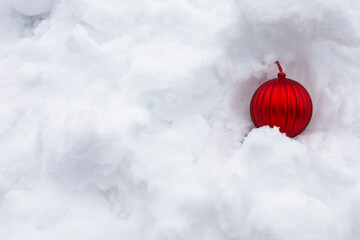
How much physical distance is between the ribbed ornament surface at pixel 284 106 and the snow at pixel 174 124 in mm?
79

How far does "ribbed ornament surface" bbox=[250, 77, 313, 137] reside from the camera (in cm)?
123

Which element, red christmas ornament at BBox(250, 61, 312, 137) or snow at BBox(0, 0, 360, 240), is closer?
snow at BBox(0, 0, 360, 240)

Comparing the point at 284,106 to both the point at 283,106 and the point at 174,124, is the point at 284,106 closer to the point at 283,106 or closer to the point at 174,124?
the point at 283,106

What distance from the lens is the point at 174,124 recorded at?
1269 millimetres

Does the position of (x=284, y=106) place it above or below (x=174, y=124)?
above

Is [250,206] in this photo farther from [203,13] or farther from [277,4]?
[203,13]

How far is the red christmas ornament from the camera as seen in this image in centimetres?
123

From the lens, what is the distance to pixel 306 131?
133 centimetres

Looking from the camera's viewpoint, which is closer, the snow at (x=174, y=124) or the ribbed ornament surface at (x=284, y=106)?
the snow at (x=174, y=124)

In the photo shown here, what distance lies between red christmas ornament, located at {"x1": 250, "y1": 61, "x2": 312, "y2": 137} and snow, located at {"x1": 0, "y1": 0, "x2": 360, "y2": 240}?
0.08m

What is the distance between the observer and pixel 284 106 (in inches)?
48.4

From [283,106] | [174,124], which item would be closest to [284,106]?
[283,106]

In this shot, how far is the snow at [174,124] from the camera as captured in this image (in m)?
1.04

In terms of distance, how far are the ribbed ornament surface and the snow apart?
3.1 inches
